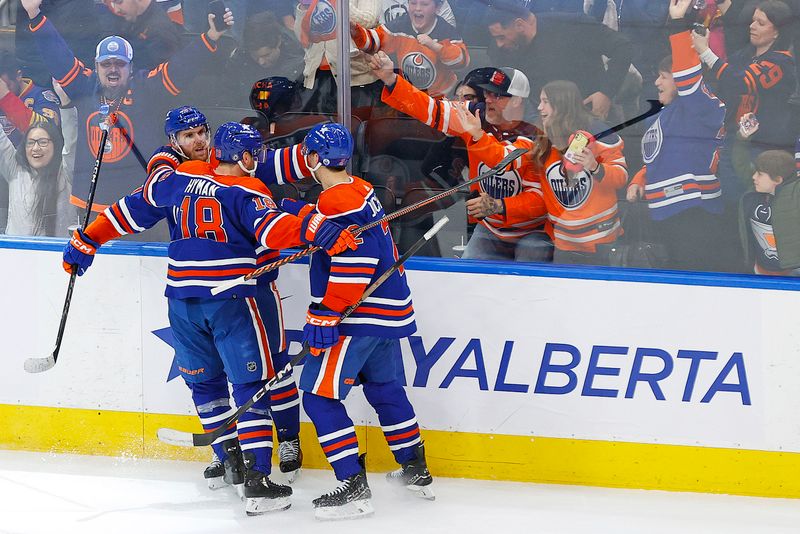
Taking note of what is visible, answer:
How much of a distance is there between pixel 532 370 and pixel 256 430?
871 mm

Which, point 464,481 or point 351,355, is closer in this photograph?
point 351,355

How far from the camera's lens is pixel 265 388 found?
2912mm

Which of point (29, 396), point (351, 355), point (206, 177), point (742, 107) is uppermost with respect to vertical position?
point (742, 107)

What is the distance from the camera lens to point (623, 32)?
9.65 ft

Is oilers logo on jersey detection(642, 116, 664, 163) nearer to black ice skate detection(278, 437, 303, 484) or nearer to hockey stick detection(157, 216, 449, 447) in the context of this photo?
hockey stick detection(157, 216, 449, 447)

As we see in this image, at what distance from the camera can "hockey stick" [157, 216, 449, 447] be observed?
9.19 feet

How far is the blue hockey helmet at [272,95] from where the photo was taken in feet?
10.6

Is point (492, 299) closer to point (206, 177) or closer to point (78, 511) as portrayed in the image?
point (206, 177)

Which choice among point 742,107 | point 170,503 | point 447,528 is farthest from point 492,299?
point 170,503

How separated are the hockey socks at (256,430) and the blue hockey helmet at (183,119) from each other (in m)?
0.81

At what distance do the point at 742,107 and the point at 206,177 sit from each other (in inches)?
62.7

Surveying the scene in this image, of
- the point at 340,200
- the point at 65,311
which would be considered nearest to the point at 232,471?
the point at 65,311

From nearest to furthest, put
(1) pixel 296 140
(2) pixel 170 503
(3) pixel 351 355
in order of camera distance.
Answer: (3) pixel 351 355 → (2) pixel 170 503 → (1) pixel 296 140

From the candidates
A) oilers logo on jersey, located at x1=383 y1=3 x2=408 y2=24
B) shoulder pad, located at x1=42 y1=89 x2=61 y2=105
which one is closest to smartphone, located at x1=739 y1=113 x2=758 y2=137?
oilers logo on jersey, located at x1=383 y1=3 x2=408 y2=24
